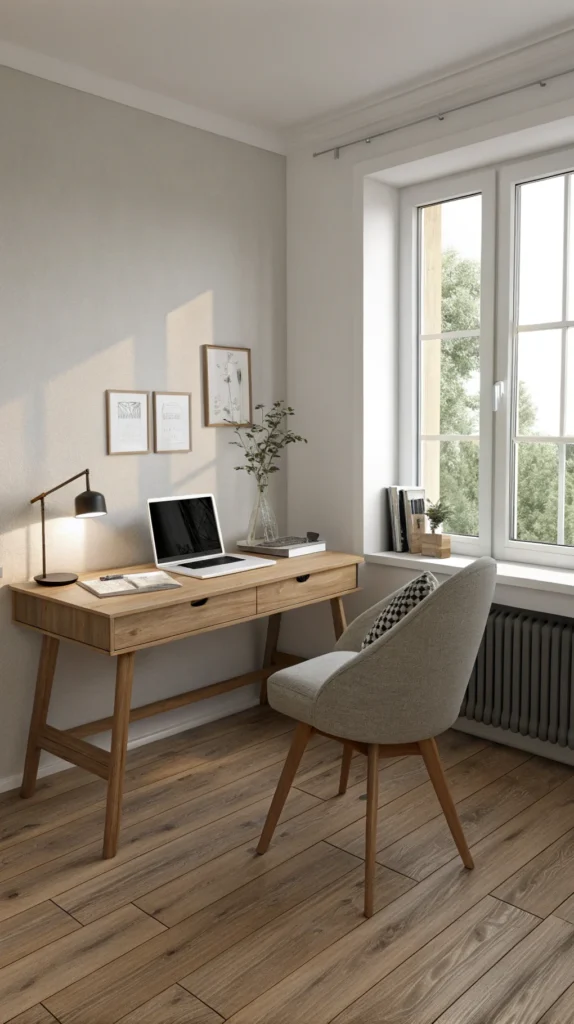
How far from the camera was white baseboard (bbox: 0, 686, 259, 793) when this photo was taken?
298cm

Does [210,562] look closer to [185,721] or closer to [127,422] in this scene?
[127,422]

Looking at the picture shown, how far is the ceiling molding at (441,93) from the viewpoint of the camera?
2742 mm

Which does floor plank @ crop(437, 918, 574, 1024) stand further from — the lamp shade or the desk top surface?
the lamp shade

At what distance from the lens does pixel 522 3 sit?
8.17 ft

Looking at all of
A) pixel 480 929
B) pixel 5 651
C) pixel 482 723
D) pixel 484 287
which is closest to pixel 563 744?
pixel 482 723

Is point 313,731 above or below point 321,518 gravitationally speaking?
below

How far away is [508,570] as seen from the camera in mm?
3139

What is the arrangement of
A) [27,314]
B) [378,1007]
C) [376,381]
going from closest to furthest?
[378,1007], [27,314], [376,381]

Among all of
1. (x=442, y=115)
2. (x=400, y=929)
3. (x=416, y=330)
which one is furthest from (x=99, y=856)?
(x=442, y=115)

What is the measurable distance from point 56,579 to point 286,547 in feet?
3.13

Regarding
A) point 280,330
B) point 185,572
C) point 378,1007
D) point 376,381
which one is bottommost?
point 378,1007

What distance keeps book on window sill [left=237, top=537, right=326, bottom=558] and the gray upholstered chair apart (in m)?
1.10

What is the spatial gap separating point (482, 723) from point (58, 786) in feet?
5.36

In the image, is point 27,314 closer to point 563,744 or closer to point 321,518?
point 321,518
